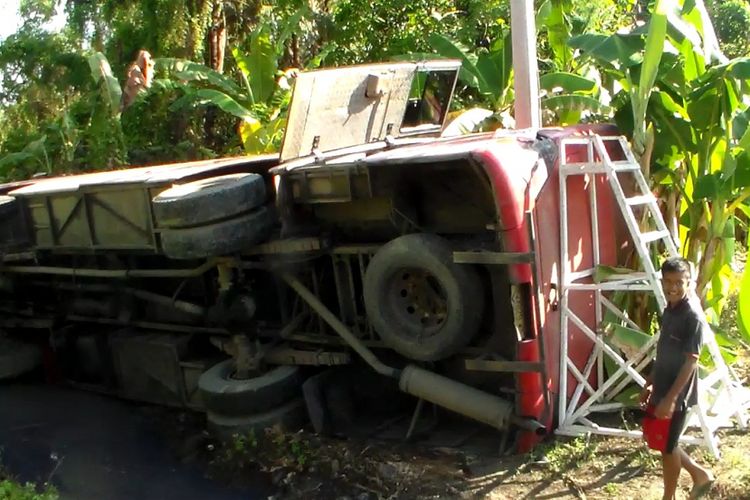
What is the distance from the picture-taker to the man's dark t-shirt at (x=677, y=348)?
3.82 m

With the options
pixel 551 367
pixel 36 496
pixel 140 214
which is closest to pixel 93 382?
pixel 140 214

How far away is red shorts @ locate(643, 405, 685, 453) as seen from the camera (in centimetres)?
387

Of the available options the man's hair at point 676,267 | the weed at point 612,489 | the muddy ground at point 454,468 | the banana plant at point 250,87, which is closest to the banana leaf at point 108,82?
the banana plant at point 250,87

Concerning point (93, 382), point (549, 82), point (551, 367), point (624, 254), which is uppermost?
point (549, 82)

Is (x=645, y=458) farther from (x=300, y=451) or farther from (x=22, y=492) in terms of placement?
(x=22, y=492)

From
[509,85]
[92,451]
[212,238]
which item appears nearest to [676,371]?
[212,238]

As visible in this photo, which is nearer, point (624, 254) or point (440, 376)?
point (440, 376)

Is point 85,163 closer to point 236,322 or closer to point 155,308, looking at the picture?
point 155,308

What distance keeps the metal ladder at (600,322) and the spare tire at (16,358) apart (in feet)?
15.4

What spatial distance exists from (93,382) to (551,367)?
4164mm

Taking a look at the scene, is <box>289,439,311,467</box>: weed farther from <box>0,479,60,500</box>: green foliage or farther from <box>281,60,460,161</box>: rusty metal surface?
<box>281,60,460,161</box>: rusty metal surface

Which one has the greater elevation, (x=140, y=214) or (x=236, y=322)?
(x=140, y=214)

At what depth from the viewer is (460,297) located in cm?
470

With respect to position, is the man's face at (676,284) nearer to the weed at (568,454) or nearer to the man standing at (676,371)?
the man standing at (676,371)
